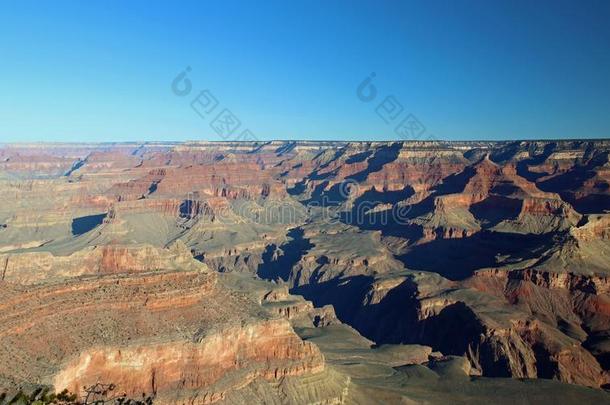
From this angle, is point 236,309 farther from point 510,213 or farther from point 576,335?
point 510,213

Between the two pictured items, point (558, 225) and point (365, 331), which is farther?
point (558, 225)

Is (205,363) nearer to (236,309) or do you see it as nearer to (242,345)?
(242,345)

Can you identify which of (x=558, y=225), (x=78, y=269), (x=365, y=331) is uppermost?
(x=558, y=225)

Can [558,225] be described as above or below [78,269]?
above

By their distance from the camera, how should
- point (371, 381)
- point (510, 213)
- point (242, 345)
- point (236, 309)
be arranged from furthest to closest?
point (510, 213), point (371, 381), point (236, 309), point (242, 345)

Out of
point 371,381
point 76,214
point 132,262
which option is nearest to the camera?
point 371,381

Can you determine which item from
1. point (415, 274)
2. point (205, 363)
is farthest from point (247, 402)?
point (415, 274)

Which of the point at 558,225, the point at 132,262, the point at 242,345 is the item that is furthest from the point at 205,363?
the point at 558,225
